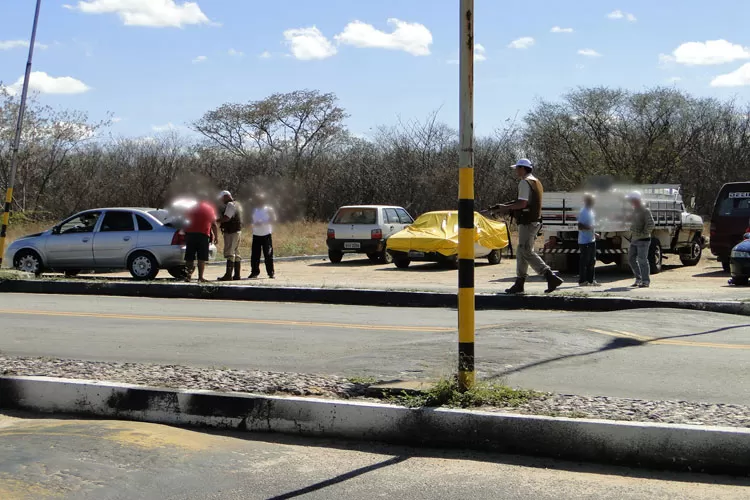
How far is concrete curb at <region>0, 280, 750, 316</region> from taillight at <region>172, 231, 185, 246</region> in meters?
2.15

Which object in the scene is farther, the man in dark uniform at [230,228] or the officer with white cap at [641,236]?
the man in dark uniform at [230,228]

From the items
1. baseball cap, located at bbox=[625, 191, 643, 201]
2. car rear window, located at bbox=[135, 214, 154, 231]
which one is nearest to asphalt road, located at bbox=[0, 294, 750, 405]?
baseball cap, located at bbox=[625, 191, 643, 201]

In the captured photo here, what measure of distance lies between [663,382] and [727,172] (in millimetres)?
35723

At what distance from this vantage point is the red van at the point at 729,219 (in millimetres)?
19141

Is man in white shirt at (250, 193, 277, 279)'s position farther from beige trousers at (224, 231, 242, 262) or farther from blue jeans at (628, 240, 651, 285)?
blue jeans at (628, 240, 651, 285)

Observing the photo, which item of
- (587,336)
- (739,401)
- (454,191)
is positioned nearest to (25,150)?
(454,191)

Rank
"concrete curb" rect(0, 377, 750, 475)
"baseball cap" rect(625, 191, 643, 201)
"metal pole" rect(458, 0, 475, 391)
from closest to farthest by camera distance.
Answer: "concrete curb" rect(0, 377, 750, 475) → "metal pole" rect(458, 0, 475, 391) → "baseball cap" rect(625, 191, 643, 201)

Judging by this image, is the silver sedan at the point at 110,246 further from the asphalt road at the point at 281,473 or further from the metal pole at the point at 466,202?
the metal pole at the point at 466,202

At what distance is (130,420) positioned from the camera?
19.5 feet

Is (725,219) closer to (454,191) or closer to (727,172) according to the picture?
(454,191)

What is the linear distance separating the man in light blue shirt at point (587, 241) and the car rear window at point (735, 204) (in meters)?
5.45

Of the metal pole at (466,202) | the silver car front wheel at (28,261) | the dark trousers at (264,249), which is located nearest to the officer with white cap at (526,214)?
the dark trousers at (264,249)

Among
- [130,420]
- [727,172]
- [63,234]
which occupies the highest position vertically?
[727,172]

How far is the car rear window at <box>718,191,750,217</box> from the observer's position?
1939 cm
